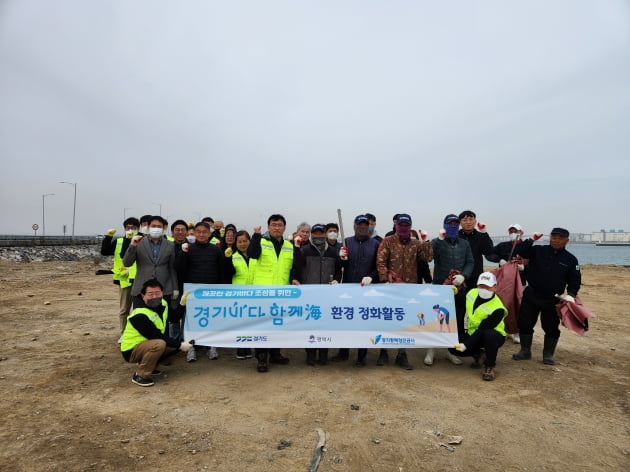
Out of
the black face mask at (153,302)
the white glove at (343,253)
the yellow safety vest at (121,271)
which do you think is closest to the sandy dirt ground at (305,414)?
the black face mask at (153,302)

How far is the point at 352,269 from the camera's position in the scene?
545 cm

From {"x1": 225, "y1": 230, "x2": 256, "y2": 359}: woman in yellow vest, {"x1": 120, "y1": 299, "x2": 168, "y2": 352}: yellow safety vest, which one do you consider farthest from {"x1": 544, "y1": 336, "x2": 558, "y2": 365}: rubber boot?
{"x1": 120, "y1": 299, "x2": 168, "y2": 352}: yellow safety vest

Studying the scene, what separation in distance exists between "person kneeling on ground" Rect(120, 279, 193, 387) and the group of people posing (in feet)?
0.13

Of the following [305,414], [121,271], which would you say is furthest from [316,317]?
[121,271]

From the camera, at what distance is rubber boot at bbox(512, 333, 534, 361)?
5.73m

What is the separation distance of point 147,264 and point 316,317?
255 cm

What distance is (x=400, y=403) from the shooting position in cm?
407

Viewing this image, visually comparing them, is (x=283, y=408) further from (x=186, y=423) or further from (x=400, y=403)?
(x=400, y=403)

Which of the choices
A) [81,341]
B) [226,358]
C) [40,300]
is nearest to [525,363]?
[226,358]

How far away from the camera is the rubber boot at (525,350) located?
5730 millimetres

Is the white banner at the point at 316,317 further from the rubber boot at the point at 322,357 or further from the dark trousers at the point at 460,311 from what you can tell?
the dark trousers at the point at 460,311

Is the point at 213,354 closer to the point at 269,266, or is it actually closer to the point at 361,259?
the point at 269,266

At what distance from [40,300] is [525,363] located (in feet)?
38.8

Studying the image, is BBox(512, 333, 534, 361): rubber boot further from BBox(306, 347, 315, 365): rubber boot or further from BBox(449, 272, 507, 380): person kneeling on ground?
BBox(306, 347, 315, 365): rubber boot
